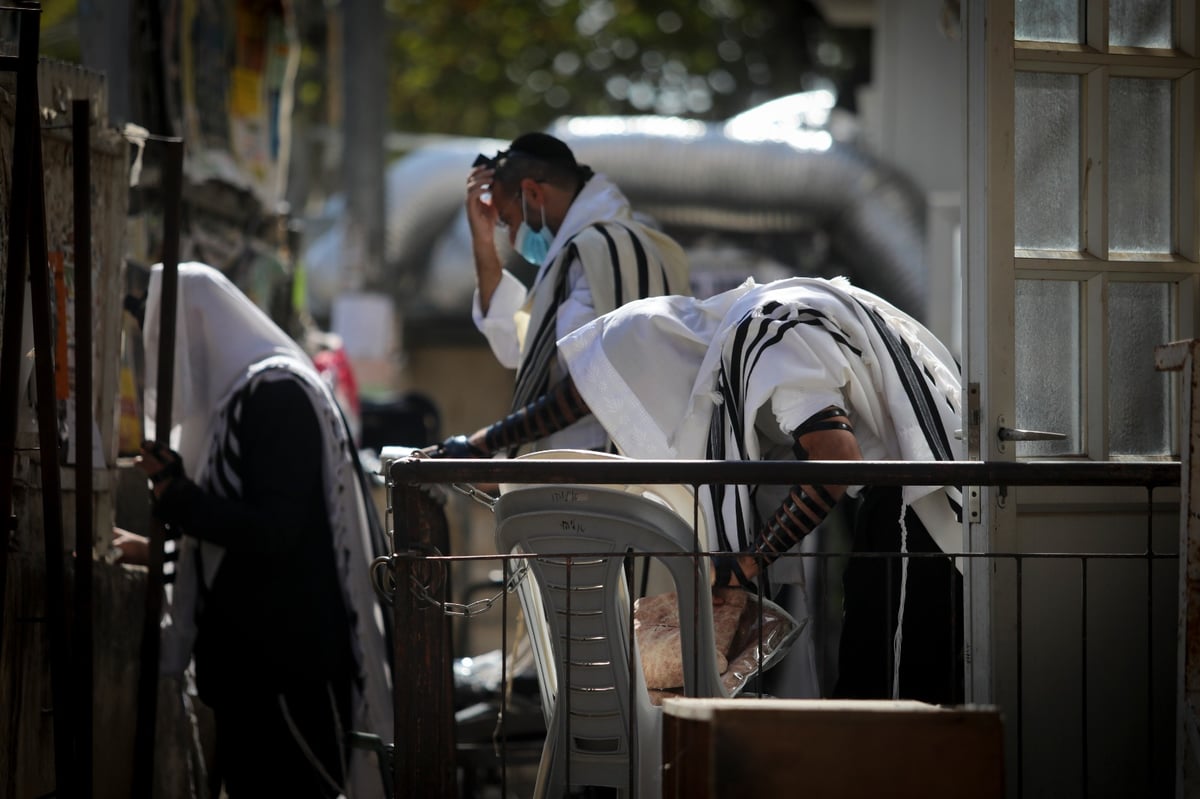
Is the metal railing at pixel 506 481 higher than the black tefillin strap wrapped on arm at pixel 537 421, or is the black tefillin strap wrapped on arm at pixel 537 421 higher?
the black tefillin strap wrapped on arm at pixel 537 421

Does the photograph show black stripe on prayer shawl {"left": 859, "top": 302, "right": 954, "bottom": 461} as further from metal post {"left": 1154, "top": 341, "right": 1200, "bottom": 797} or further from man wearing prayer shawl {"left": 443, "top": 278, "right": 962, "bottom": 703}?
metal post {"left": 1154, "top": 341, "right": 1200, "bottom": 797}

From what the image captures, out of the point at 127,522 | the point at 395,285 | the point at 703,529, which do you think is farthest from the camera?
the point at 395,285

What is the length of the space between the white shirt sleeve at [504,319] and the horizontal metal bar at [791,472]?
1791 millimetres

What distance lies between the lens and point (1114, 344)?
126 inches

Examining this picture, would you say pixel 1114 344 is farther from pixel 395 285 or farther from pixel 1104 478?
pixel 395 285

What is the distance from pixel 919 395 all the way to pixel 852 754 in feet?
4.06

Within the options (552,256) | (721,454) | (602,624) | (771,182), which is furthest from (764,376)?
(771,182)

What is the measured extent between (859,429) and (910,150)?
425 inches

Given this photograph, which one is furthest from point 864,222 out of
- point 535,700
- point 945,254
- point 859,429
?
point 859,429

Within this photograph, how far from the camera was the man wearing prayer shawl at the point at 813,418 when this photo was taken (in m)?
3.13

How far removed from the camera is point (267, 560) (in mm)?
3939

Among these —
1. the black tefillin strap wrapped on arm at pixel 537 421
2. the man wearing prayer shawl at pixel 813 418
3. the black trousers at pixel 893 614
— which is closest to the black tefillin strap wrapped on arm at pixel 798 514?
the man wearing prayer shawl at pixel 813 418

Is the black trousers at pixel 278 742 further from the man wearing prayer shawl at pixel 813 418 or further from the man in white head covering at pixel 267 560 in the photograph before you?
the man wearing prayer shawl at pixel 813 418

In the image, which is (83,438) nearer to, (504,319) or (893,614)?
(504,319)
